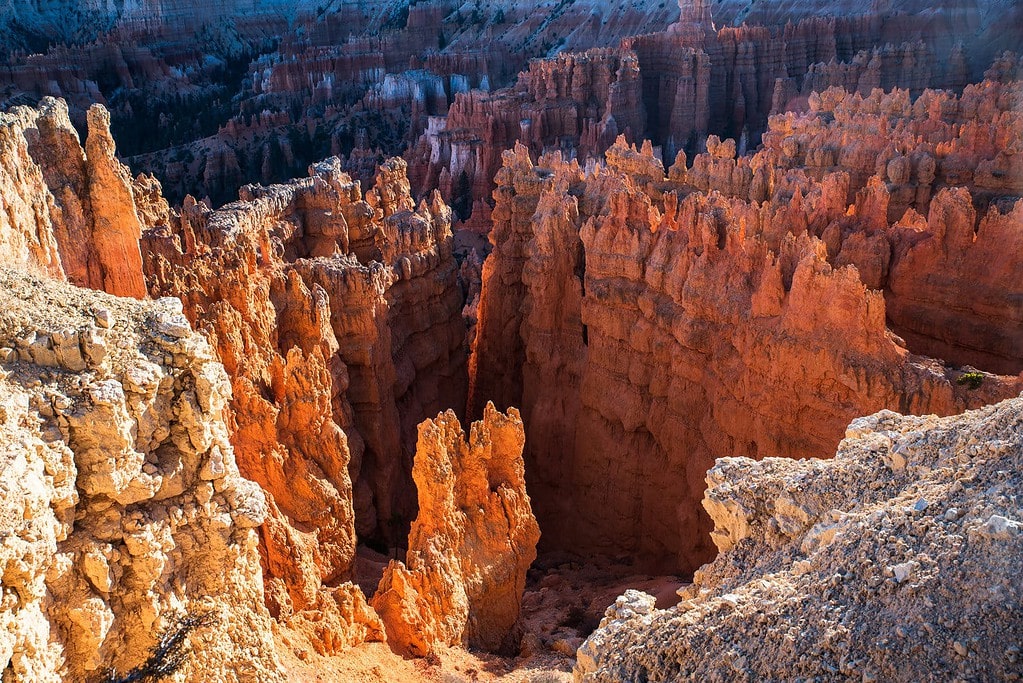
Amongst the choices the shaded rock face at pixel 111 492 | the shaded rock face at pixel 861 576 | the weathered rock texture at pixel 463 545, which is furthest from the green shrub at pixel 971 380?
the shaded rock face at pixel 111 492

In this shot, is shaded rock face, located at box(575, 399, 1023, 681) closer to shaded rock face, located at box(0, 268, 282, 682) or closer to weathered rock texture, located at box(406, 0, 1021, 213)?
shaded rock face, located at box(0, 268, 282, 682)

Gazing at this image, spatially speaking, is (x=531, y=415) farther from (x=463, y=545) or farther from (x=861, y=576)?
(x=861, y=576)

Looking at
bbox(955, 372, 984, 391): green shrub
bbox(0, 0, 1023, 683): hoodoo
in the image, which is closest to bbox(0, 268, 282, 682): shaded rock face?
bbox(0, 0, 1023, 683): hoodoo

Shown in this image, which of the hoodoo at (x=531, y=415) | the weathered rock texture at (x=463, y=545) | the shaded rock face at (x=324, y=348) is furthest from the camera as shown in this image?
the shaded rock face at (x=324, y=348)

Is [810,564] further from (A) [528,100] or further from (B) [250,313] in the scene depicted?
(A) [528,100]

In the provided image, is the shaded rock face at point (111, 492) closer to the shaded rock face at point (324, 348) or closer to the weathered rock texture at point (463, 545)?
the shaded rock face at point (324, 348)

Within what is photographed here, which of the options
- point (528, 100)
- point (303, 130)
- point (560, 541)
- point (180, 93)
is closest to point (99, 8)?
point (180, 93)
